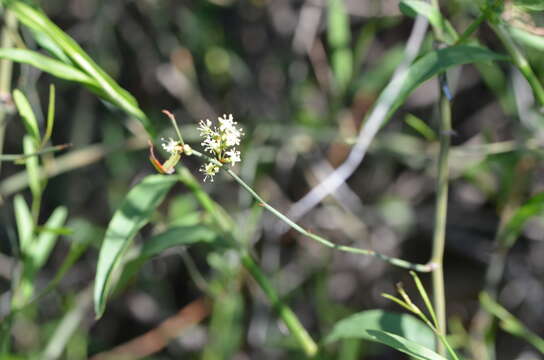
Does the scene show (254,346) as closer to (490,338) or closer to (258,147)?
(258,147)

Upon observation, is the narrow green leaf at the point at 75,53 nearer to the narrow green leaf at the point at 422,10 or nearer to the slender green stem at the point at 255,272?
the slender green stem at the point at 255,272

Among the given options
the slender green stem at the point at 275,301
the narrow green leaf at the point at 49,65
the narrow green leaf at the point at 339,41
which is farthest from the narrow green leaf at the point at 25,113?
the narrow green leaf at the point at 339,41

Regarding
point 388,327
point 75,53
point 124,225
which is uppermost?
point 75,53

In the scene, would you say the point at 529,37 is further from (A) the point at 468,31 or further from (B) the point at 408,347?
(B) the point at 408,347

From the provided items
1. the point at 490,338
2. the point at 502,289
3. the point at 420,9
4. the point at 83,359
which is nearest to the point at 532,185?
the point at 502,289

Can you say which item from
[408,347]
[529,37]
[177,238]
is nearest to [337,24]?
[529,37]
